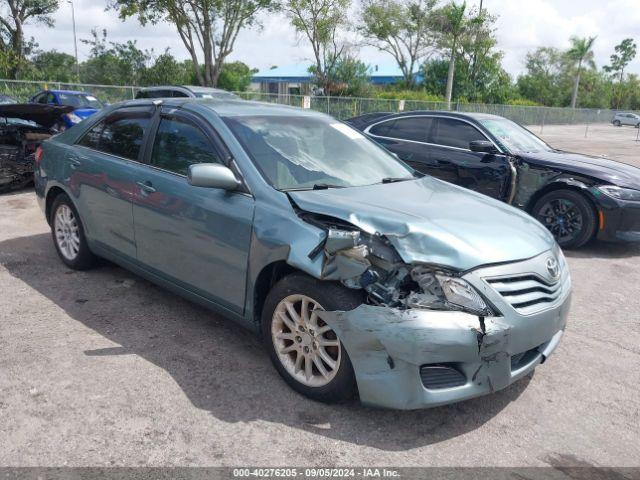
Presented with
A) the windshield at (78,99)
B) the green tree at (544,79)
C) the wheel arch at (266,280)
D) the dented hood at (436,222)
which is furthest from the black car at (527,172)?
the green tree at (544,79)

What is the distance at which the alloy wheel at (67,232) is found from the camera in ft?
17.1

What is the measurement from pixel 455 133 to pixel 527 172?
3.93ft

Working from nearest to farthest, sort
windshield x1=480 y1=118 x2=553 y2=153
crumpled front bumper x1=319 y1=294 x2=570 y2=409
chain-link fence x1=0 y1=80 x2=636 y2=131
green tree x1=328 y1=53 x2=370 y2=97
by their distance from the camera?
crumpled front bumper x1=319 y1=294 x2=570 y2=409 → windshield x1=480 y1=118 x2=553 y2=153 → chain-link fence x1=0 y1=80 x2=636 y2=131 → green tree x1=328 y1=53 x2=370 y2=97

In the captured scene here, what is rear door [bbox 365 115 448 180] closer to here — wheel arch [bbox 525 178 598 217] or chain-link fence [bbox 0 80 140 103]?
wheel arch [bbox 525 178 598 217]

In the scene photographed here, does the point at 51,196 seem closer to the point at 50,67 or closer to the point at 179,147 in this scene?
the point at 179,147

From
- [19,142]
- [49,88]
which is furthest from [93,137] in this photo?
[49,88]

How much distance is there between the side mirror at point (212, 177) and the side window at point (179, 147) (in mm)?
306

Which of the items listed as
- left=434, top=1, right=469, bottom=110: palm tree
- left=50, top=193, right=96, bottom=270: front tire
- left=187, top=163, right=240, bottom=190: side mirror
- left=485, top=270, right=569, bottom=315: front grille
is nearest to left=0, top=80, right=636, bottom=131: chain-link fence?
left=434, top=1, right=469, bottom=110: palm tree

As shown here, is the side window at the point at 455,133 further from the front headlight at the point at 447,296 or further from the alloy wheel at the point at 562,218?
the front headlight at the point at 447,296

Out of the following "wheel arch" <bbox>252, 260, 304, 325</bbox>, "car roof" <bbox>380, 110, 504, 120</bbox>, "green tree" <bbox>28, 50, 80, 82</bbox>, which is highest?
"green tree" <bbox>28, 50, 80, 82</bbox>

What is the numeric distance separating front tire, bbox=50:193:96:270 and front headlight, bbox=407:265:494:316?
343cm

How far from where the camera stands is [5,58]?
29344mm

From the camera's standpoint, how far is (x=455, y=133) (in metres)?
7.86

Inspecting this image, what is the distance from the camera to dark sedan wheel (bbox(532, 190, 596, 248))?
22.1 ft
